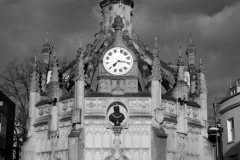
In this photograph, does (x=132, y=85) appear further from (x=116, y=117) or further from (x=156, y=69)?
(x=116, y=117)

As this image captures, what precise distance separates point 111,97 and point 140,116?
2.42 m

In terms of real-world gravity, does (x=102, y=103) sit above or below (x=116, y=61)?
below

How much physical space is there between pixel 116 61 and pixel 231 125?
9299mm

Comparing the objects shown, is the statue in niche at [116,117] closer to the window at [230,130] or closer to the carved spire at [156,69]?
the carved spire at [156,69]

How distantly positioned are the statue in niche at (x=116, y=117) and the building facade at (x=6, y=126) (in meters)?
9.46

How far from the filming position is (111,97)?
111ft

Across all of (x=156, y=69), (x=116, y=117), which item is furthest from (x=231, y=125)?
(x=116, y=117)

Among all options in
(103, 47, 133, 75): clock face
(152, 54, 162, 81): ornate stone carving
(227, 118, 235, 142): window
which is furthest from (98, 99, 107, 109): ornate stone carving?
(227, 118, 235, 142): window

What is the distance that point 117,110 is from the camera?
3347cm

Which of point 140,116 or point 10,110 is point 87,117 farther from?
point 10,110

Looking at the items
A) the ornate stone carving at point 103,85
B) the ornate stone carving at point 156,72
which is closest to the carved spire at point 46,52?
the ornate stone carving at point 103,85

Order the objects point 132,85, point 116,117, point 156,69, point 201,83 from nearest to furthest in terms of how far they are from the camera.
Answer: point 116,117
point 156,69
point 132,85
point 201,83

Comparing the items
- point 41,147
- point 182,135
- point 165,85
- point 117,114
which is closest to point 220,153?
point 182,135

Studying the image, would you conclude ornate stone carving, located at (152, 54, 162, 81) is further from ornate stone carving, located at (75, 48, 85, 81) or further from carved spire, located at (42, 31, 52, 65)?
carved spire, located at (42, 31, 52, 65)
